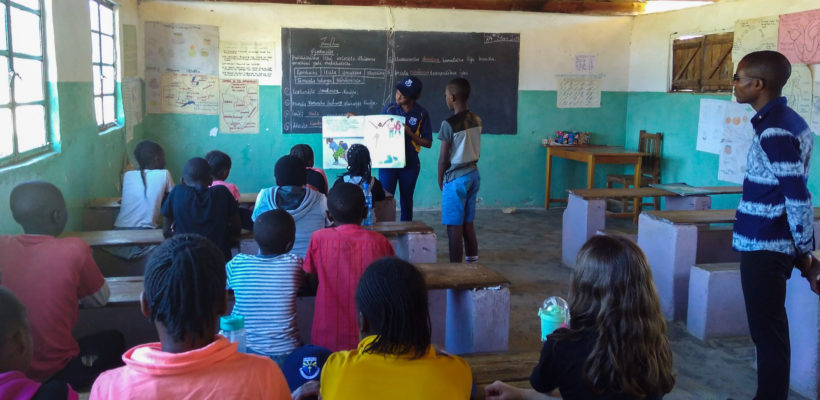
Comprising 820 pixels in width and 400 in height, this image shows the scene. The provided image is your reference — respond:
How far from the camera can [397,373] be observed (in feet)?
4.67

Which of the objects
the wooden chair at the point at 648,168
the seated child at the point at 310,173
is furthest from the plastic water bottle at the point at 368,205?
the wooden chair at the point at 648,168

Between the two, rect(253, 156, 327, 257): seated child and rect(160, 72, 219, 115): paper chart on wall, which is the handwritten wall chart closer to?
rect(253, 156, 327, 257): seated child

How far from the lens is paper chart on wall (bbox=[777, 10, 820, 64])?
16.5ft

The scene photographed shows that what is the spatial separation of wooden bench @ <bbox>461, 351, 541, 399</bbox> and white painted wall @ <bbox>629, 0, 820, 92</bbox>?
4595 millimetres

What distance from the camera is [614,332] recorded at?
150 cm

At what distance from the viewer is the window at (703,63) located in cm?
620

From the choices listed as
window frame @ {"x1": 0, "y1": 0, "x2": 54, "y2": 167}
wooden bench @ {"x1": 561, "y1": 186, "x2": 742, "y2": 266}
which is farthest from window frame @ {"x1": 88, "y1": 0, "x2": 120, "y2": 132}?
wooden bench @ {"x1": 561, "y1": 186, "x2": 742, "y2": 266}

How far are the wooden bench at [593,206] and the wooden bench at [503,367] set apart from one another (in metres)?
2.87

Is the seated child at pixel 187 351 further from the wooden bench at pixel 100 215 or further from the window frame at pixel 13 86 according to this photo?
the wooden bench at pixel 100 215

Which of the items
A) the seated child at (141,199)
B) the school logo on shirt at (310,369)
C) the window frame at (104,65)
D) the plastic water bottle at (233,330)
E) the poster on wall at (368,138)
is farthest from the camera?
the poster on wall at (368,138)

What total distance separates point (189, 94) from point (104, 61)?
1706mm

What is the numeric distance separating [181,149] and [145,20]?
52.4 inches

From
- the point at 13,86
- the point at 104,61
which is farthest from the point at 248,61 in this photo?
the point at 13,86

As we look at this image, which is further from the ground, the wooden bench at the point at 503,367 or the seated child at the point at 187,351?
the seated child at the point at 187,351
